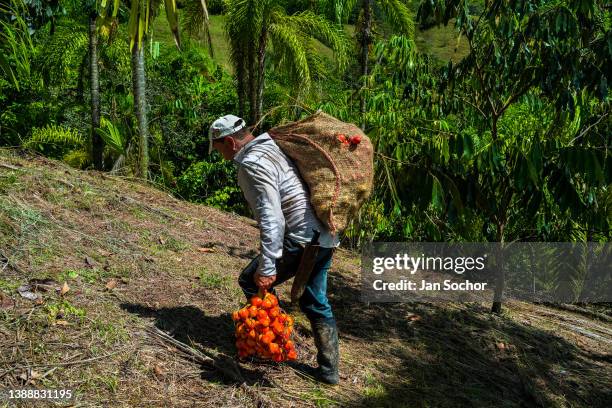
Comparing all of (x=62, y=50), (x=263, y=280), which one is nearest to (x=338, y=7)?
(x=62, y=50)

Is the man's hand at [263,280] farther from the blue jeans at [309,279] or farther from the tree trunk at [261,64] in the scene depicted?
the tree trunk at [261,64]

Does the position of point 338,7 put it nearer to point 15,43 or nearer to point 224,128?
point 15,43

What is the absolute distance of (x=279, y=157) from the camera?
3799mm

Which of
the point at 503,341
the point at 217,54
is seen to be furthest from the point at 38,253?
the point at 217,54

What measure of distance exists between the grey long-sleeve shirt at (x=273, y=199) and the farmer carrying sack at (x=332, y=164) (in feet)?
0.24

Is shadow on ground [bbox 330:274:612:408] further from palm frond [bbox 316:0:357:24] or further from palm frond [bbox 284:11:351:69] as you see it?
palm frond [bbox 284:11:351:69]

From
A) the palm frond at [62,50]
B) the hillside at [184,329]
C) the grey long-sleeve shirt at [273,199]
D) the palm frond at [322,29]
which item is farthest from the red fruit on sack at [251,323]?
the palm frond at [62,50]

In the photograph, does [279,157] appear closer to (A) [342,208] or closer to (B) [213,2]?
(A) [342,208]

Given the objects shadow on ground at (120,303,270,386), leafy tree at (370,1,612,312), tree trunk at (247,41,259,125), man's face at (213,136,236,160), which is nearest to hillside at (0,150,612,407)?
shadow on ground at (120,303,270,386)

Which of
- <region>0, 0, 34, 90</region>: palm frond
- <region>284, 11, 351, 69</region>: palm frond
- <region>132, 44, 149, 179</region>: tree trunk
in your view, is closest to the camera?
<region>0, 0, 34, 90</region>: palm frond

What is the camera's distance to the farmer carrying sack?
12.5 ft

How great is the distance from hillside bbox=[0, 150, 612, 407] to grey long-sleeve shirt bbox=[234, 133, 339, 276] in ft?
3.05

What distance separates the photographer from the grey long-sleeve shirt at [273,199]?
3562 mm

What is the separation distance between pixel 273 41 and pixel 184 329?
860 cm
